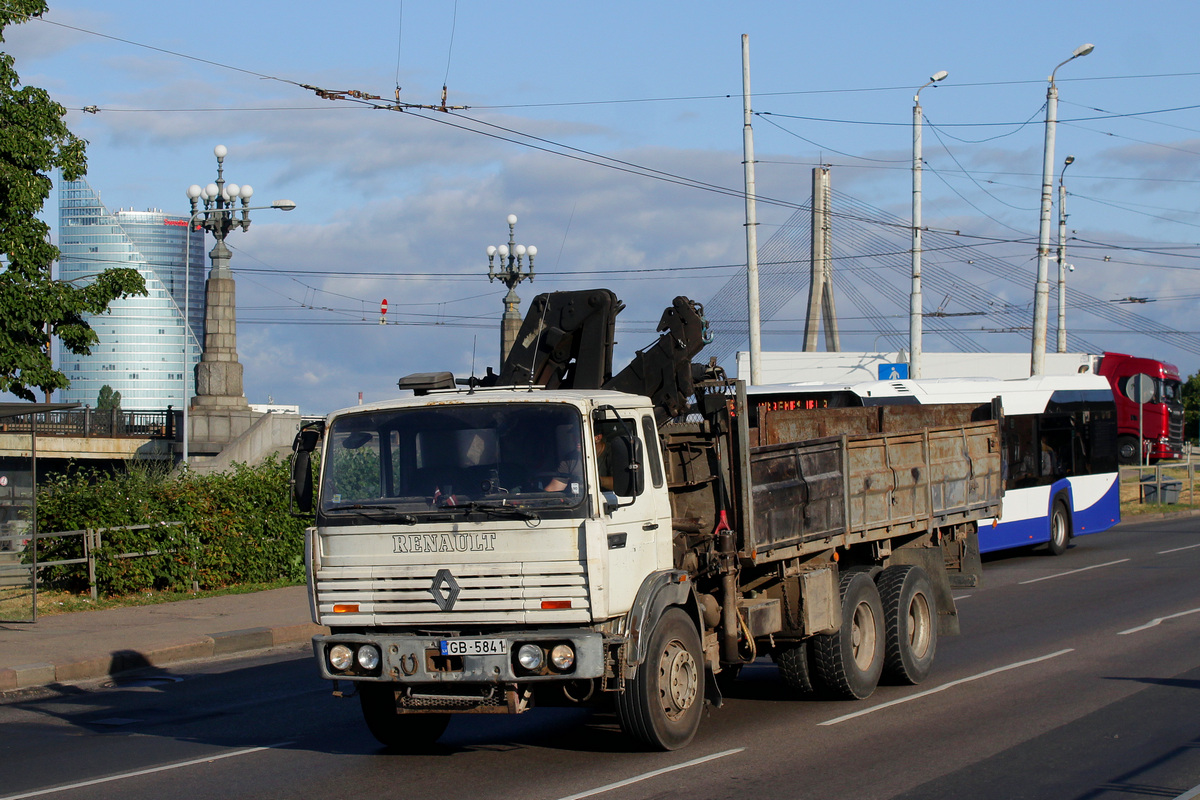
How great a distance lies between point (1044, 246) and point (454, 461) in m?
26.4

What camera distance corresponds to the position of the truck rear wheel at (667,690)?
7430mm

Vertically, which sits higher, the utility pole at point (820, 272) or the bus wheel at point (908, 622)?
the utility pole at point (820, 272)

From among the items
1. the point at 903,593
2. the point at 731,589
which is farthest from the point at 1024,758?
the point at 903,593

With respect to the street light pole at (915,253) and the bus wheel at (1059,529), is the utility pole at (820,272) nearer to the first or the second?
the street light pole at (915,253)

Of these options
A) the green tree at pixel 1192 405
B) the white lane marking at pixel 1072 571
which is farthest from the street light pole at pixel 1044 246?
the green tree at pixel 1192 405

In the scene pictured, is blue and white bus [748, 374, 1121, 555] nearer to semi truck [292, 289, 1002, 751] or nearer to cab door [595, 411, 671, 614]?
semi truck [292, 289, 1002, 751]

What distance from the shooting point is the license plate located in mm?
7074

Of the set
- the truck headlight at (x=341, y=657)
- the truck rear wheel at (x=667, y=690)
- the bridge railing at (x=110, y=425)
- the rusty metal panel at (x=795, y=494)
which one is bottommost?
the truck rear wheel at (x=667, y=690)

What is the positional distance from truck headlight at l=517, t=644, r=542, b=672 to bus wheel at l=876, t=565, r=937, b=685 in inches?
167

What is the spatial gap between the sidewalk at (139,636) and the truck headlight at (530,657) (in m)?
7.16

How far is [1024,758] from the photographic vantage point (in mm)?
7566

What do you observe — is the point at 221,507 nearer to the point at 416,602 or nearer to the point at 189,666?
the point at 189,666

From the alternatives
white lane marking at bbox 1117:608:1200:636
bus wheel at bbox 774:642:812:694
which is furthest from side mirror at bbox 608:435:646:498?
white lane marking at bbox 1117:608:1200:636

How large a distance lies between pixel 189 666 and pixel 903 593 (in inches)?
305
